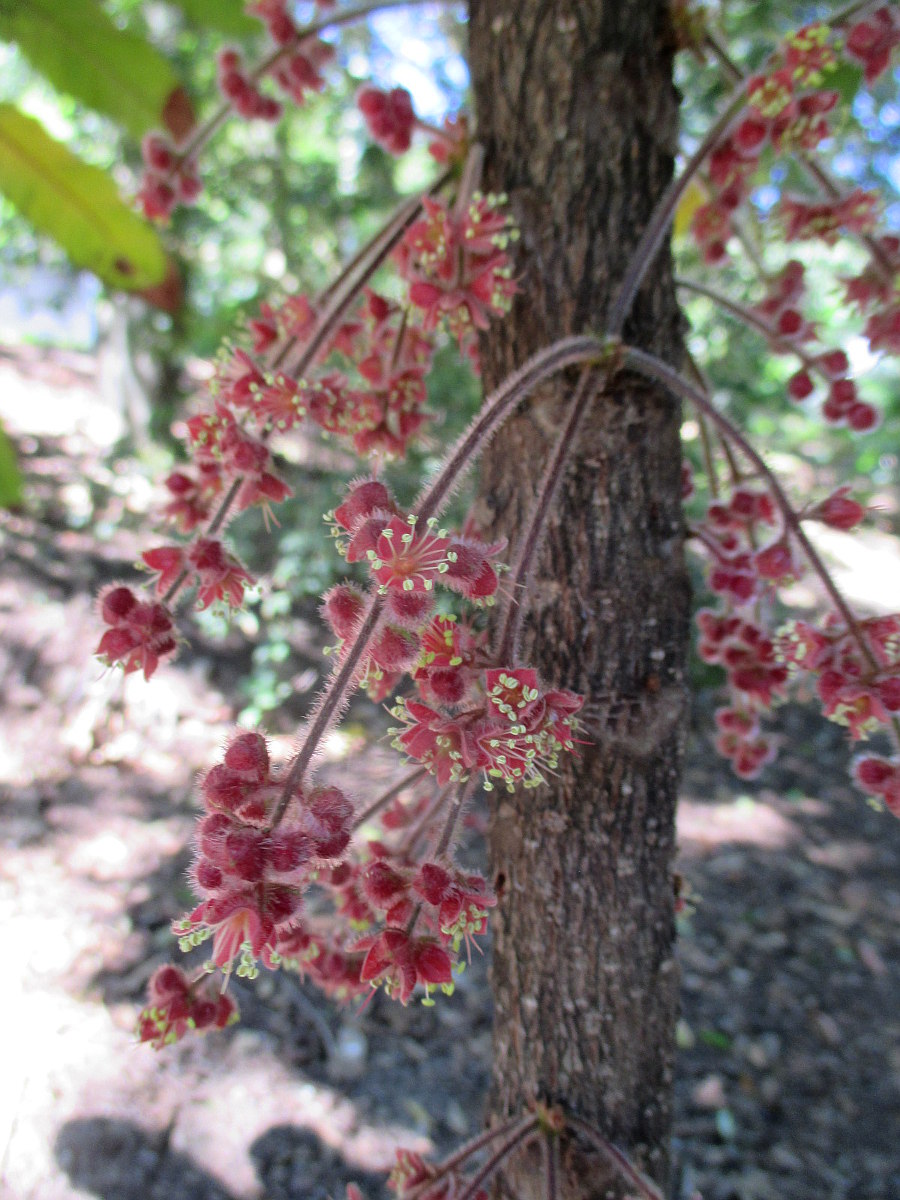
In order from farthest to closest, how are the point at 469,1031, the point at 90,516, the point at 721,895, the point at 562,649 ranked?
the point at 90,516, the point at 721,895, the point at 469,1031, the point at 562,649

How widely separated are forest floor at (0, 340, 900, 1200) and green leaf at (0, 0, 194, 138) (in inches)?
87.2

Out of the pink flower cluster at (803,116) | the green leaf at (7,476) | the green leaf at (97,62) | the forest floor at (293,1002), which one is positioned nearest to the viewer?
the pink flower cluster at (803,116)

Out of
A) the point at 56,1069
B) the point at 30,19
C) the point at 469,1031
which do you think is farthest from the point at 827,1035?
the point at 30,19

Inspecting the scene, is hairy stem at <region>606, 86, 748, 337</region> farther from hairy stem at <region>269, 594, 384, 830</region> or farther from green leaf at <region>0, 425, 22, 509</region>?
green leaf at <region>0, 425, 22, 509</region>

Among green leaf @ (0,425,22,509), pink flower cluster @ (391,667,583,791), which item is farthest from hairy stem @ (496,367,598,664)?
green leaf @ (0,425,22,509)

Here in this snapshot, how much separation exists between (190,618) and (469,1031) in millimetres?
2853

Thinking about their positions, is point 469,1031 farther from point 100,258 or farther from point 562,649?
point 100,258

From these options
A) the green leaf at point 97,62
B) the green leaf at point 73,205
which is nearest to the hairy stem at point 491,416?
the green leaf at point 97,62

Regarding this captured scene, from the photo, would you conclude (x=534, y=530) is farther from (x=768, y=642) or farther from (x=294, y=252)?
(x=294, y=252)

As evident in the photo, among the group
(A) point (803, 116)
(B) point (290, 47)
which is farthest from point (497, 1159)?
(B) point (290, 47)

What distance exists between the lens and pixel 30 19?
2.79 meters

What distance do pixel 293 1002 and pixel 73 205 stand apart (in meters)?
3.16

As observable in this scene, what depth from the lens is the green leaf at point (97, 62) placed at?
279 cm

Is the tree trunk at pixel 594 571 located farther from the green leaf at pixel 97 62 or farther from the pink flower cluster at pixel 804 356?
the green leaf at pixel 97 62
